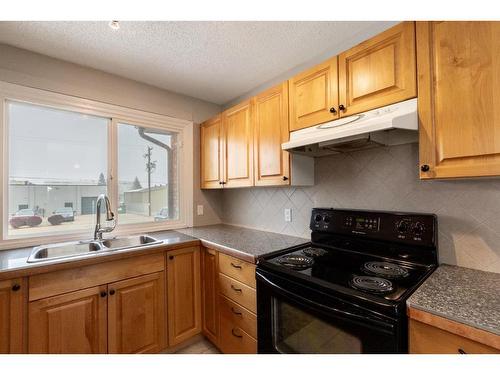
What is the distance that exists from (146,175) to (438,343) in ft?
7.83

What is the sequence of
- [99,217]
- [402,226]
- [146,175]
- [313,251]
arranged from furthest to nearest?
[146,175], [99,217], [313,251], [402,226]

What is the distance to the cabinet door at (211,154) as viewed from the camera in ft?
7.69

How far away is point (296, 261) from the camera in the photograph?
1356mm

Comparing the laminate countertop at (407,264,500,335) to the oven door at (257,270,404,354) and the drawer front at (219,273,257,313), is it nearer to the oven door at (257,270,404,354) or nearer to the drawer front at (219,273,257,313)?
the oven door at (257,270,404,354)

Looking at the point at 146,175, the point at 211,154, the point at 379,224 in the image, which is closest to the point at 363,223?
the point at 379,224

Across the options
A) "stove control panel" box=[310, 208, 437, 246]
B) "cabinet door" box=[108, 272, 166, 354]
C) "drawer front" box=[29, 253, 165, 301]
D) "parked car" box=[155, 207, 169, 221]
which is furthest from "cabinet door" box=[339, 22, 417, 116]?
"parked car" box=[155, 207, 169, 221]

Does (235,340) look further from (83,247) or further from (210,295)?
(83,247)

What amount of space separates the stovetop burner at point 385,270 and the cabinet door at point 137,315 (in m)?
1.38

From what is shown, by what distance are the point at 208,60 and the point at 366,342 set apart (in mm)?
2016

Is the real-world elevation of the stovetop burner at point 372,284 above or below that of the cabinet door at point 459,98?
below

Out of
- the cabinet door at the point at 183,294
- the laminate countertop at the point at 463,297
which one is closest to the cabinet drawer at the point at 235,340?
the cabinet door at the point at 183,294

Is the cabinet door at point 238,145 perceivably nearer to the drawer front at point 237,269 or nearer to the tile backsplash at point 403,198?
the tile backsplash at point 403,198

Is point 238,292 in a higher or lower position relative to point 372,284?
lower
